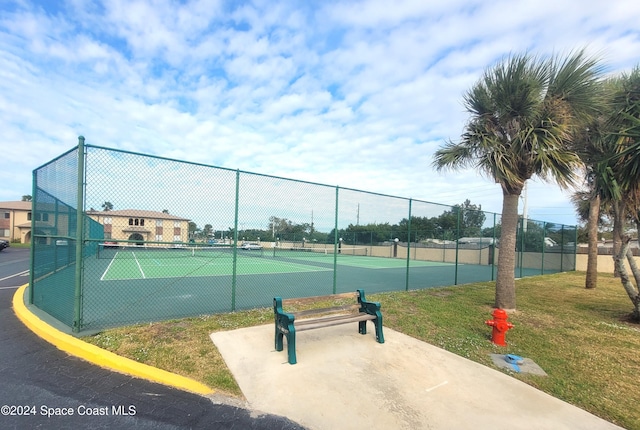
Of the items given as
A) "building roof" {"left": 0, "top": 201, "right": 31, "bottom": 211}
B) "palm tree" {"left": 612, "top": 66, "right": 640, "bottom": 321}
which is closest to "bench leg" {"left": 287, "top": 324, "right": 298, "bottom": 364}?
"palm tree" {"left": 612, "top": 66, "right": 640, "bottom": 321}

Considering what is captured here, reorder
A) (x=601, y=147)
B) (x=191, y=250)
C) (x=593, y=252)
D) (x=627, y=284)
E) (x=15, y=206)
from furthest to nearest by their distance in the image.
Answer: (x=15, y=206)
(x=593, y=252)
(x=191, y=250)
(x=601, y=147)
(x=627, y=284)

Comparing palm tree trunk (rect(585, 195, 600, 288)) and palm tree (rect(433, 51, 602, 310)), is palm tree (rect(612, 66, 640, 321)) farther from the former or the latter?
palm tree trunk (rect(585, 195, 600, 288))

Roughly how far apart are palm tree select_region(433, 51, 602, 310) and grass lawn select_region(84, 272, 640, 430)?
1.47 metres

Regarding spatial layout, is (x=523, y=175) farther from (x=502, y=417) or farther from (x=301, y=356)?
(x=301, y=356)

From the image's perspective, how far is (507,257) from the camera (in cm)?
777

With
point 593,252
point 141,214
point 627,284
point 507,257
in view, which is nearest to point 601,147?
point 627,284

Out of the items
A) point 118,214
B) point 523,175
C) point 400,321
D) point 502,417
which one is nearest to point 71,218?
point 118,214

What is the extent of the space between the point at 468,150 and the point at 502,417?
6.41 m

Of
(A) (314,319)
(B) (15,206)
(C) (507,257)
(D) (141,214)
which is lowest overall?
(A) (314,319)

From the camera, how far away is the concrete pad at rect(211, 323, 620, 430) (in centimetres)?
316

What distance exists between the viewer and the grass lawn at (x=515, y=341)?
12.5 ft

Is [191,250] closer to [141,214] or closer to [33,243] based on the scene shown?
[33,243]

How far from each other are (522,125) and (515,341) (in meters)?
4.80

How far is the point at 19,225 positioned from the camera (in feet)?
164
